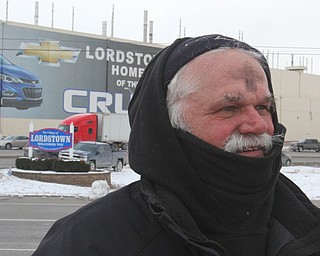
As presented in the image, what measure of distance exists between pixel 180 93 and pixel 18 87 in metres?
49.1

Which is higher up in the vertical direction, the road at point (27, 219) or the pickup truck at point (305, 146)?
the road at point (27, 219)

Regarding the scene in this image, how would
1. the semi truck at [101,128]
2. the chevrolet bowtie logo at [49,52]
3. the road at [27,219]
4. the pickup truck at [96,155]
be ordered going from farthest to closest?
the chevrolet bowtie logo at [49,52] → the semi truck at [101,128] → the pickup truck at [96,155] → the road at [27,219]

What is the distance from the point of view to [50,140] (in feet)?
64.6

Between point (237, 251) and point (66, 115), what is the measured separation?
168 ft

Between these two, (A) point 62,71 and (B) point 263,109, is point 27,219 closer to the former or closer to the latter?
(B) point 263,109

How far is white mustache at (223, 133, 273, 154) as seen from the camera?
1.56 meters

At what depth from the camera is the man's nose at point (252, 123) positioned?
159 centimetres

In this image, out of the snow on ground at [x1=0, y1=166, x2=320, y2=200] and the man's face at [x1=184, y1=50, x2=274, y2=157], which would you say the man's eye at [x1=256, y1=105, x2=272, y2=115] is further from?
the snow on ground at [x1=0, y1=166, x2=320, y2=200]

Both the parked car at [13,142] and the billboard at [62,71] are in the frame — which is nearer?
the parked car at [13,142]

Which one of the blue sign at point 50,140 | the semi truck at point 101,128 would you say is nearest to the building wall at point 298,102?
the semi truck at point 101,128

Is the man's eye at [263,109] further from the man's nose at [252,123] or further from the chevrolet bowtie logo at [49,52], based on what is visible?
the chevrolet bowtie logo at [49,52]

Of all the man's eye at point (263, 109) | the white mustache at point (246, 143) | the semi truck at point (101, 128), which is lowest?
the semi truck at point (101, 128)

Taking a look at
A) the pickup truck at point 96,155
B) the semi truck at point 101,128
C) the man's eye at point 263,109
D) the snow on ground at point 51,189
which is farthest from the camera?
the semi truck at point 101,128

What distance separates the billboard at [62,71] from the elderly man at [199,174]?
159 feet
